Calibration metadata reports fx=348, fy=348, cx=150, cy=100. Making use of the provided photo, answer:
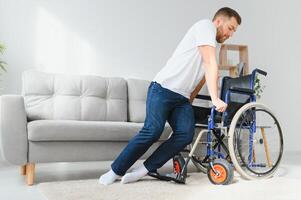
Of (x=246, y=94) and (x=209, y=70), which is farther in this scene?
(x=246, y=94)

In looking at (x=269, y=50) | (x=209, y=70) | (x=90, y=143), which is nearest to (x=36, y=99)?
(x=90, y=143)

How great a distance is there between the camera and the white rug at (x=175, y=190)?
163cm

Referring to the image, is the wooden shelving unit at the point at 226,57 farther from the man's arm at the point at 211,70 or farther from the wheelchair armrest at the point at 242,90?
the man's arm at the point at 211,70

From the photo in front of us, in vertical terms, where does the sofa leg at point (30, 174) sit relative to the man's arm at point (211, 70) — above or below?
below

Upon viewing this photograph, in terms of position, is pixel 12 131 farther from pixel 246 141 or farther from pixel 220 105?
pixel 246 141

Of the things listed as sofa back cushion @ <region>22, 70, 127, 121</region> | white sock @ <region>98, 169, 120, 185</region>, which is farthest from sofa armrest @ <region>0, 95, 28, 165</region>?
sofa back cushion @ <region>22, 70, 127, 121</region>

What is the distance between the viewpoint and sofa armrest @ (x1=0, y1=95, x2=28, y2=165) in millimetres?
2025

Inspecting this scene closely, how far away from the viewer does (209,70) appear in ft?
6.58

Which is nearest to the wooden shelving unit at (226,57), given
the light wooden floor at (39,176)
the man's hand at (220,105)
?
the light wooden floor at (39,176)

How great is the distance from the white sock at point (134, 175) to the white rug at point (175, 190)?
3cm

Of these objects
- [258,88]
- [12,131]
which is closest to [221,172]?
[12,131]

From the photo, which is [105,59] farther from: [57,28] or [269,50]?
[269,50]

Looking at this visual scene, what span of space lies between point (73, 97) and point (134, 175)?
1.11 m

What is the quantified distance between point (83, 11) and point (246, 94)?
2.00 meters
